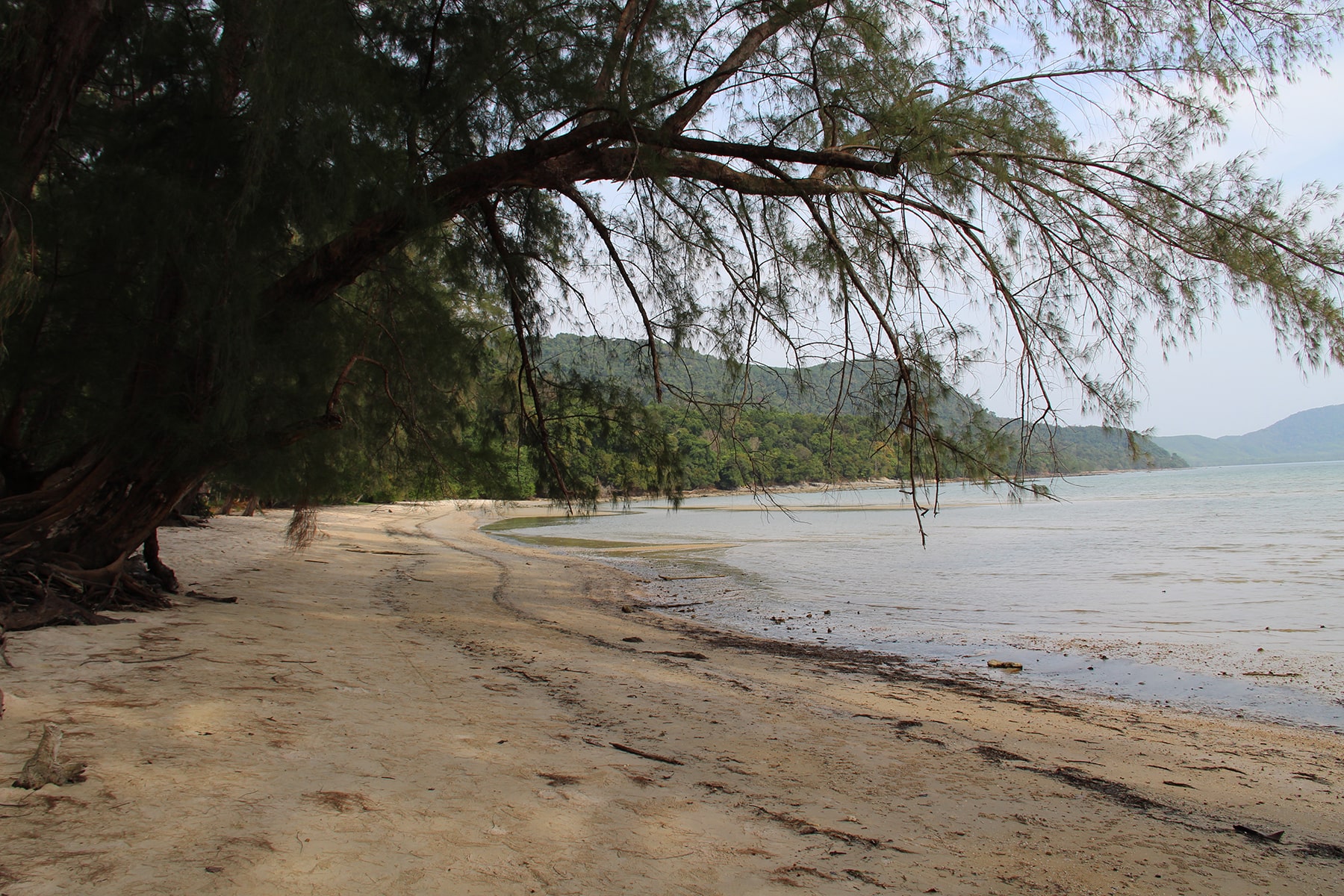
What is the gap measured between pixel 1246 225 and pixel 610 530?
874 inches

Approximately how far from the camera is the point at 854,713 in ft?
14.0

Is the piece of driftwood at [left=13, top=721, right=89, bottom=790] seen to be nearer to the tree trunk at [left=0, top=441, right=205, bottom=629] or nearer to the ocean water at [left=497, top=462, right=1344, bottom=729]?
the tree trunk at [left=0, top=441, right=205, bottom=629]

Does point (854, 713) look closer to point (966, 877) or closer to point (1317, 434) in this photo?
point (966, 877)

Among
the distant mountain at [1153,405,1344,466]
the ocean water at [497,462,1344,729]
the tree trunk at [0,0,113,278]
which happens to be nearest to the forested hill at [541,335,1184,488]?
the ocean water at [497,462,1344,729]

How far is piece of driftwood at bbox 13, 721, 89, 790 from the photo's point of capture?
2059mm

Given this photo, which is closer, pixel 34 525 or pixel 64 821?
pixel 64 821

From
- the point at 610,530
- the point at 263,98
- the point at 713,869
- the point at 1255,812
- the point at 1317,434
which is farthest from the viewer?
the point at 1317,434

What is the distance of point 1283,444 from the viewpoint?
14650cm

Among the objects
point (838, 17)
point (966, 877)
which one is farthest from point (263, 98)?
point (966, 877)

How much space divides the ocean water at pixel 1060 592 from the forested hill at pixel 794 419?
27 centimetres

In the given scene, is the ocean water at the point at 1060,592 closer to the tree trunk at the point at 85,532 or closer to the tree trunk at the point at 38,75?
the tree trunk at the point at 85,532

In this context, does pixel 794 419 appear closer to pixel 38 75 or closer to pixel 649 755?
pixel 649 755

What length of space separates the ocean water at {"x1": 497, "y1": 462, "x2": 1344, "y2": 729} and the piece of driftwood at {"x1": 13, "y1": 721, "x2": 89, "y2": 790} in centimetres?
326

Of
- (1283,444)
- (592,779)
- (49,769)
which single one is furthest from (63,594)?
(1283,444)
